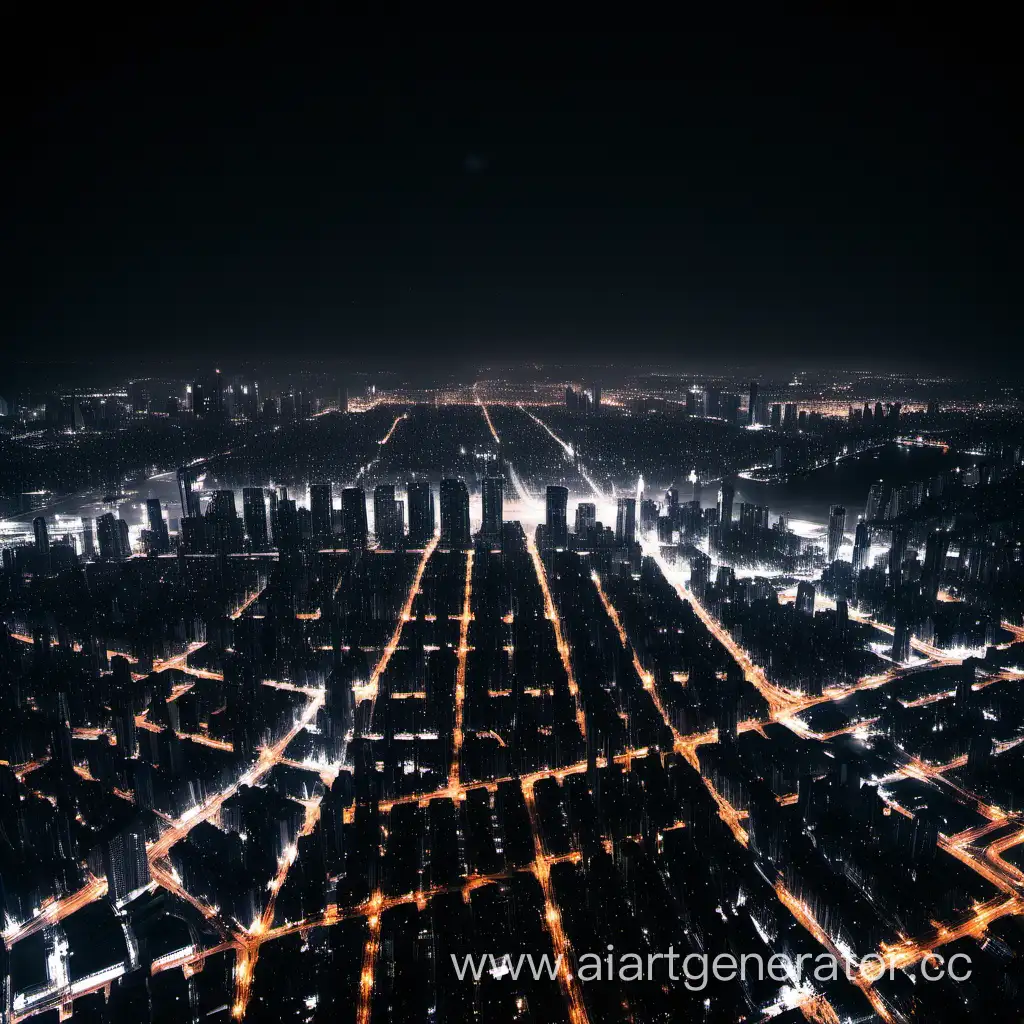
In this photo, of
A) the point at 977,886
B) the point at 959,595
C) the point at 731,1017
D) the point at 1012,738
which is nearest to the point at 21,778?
the point at 731,1017

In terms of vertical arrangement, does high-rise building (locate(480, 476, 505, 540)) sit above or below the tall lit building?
above

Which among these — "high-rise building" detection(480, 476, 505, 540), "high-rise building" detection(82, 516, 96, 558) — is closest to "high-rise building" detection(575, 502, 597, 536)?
"high-rise building" detection(480, 476, 505, 540)

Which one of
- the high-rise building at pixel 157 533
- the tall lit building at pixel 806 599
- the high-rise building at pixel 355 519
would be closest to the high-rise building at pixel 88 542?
the high-rise building at pixel 157 533

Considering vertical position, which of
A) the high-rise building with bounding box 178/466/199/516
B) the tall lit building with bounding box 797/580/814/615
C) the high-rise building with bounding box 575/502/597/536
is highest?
the high-rise building with bounding box 178/466/199/516

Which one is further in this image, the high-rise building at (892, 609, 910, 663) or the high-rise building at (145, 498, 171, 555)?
the high-rise building at (145, 498, 171, 555)

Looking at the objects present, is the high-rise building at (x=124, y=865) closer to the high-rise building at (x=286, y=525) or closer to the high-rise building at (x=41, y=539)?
the high-rise building at (x=286, y=525)

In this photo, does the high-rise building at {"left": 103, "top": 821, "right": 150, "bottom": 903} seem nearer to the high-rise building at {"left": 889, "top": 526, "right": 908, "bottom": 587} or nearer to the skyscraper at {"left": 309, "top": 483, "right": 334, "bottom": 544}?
the skyscraper at {"left": 309, "top": 483, "right": 334, "bottom": 544}
